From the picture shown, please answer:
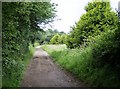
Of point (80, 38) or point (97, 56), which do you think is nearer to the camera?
point (97, 56)

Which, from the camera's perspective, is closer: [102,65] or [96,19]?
[102,65]

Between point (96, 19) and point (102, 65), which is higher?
point (96, 19)

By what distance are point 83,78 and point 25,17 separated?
27.0ft

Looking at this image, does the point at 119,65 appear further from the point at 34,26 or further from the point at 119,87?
the point at 34,26

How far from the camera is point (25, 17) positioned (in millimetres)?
20484

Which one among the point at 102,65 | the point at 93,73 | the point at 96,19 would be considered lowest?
the point at 93,73

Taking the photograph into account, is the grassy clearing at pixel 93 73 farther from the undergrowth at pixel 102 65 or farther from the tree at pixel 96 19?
the tree at pixel 96 19

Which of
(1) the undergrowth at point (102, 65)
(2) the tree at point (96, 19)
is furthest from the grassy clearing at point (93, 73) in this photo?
(2) the tree at point (96, 19)

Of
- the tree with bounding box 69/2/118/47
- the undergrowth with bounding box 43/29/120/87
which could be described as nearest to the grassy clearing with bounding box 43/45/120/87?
the undergrowth with bounding box 43/29/120/87

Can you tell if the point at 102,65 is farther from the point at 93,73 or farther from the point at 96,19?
the point at 96,19

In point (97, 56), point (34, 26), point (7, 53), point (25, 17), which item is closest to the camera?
point (97, 56)

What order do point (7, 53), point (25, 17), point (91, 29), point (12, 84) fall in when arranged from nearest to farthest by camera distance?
1. point (12, 84)
2. point (7, 53)
3. point (25, 17)
4. point (91, 29)

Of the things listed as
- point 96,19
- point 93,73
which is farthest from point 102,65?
point 96,19

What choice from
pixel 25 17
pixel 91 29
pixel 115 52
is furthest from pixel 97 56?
pixel 91 29
